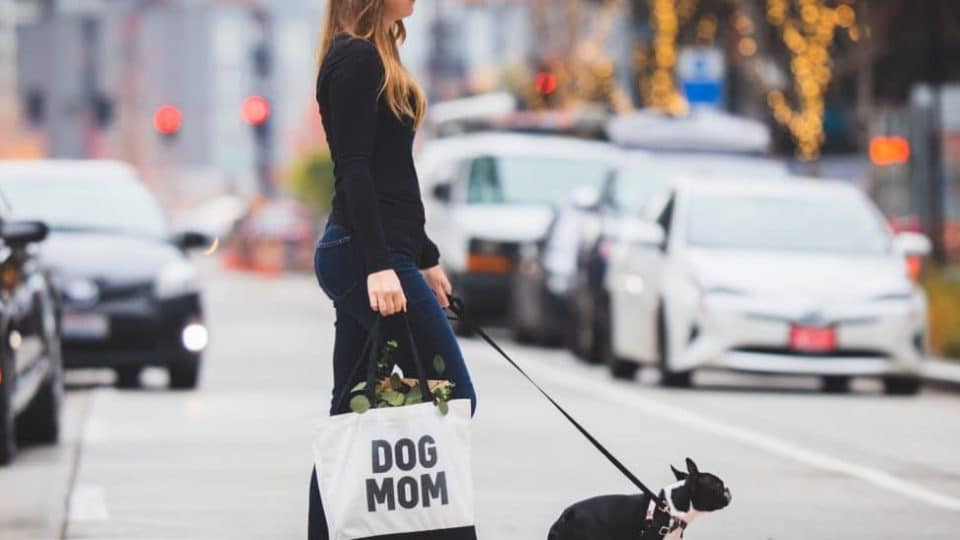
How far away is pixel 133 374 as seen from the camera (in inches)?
776

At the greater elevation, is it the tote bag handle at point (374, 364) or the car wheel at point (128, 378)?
the tote bag handle at point (374, 364)

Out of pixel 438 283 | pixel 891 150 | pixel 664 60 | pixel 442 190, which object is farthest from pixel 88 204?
pixel 664 60

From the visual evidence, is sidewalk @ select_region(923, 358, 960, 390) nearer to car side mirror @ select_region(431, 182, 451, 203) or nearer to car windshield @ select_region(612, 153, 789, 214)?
car windshield @ select_region(612, 153, 789, 214)

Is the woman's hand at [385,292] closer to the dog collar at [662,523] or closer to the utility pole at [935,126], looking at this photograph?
the dog collar at [662,523]

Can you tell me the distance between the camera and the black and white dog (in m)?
7.35

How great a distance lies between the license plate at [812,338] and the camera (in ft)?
60.6

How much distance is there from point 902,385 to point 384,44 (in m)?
12.5

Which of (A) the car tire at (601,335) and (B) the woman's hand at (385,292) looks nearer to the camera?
(B) the woman's hand at (385,292)

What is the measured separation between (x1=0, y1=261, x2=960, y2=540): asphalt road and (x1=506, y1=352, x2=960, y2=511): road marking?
0.02 meters

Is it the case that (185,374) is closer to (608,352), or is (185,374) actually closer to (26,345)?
(608,352)

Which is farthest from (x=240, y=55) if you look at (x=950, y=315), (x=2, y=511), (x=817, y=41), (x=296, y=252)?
(x=2, y=511)

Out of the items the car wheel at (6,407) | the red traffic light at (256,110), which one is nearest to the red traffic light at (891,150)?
the red traffic light at (256,110)

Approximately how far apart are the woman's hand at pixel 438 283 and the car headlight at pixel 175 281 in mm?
11133

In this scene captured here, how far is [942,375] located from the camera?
19.9m
